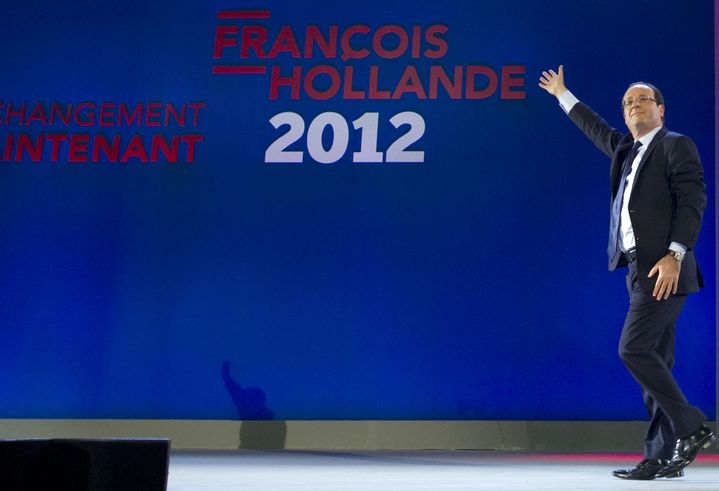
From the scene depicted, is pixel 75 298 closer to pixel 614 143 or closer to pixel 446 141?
pixel 446 141

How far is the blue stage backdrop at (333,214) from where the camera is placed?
14.8 ft

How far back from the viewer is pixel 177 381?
4570 mm

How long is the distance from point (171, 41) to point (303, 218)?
1.16 metres

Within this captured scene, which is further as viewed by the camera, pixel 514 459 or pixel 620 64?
pixel 620 64

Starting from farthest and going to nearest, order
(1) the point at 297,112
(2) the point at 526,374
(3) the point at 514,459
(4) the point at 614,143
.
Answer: (1) the point at 297,112
(2) the point at 526,374
(3) the point at 514,459
(4) the point at 614,143

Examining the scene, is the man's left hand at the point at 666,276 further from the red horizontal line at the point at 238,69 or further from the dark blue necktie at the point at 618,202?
the red horizontal line at the point at 238,69

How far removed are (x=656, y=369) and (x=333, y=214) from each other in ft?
6.46

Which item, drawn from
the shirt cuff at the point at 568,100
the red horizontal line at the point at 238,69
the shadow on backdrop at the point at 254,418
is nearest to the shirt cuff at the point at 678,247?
the shirt cuff at the point at 568,100

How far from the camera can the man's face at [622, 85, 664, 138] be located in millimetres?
3316

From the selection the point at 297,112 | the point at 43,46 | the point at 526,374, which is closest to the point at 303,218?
the point at 297,112

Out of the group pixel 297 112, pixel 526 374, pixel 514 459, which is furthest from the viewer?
pixel 297 112

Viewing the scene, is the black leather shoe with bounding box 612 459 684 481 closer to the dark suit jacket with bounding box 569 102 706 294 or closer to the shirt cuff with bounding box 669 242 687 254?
the dark suit jacket with bounding box 569 102 706 294

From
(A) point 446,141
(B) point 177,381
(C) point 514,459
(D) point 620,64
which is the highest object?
(D) point 620,64

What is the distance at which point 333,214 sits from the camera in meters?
4.65
